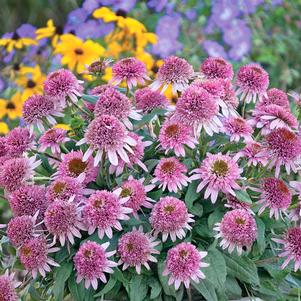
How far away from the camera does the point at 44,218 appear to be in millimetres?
1193

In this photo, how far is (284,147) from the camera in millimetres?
1223

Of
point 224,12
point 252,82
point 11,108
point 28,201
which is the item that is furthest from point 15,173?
point 224,12

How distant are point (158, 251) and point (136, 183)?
0.13 m

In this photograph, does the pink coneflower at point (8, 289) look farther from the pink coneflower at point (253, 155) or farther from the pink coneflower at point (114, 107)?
the pink coneflower at point (253, 155)

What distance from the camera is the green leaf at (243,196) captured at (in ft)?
3.90

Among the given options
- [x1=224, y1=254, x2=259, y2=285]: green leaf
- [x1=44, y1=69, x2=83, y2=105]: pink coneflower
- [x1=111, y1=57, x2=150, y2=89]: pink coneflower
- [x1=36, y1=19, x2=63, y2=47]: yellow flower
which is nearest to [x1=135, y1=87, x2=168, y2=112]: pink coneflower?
[x1=111, y1=57, x2=150, y2=89]: pink coneflower

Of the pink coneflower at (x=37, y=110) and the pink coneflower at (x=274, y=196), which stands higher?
the pink coneflower at (x=37, y=110)

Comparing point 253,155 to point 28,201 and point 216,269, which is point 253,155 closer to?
point 216,269

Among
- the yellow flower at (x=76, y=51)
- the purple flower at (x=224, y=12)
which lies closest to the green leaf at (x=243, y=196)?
the yellow flower at (x=76, y=51)

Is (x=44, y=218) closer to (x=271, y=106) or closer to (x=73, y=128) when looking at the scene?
(x=73, y=128)

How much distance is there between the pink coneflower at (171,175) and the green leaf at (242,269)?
16 centimetres

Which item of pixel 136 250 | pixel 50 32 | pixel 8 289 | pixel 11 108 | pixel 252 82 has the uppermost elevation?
pixel 252 82

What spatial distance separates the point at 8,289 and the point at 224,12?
2380 millimetres

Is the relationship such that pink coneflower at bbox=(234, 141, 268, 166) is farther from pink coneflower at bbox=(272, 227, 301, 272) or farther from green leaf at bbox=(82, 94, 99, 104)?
green leaf at bbox=(82, 94, 99, 104)
